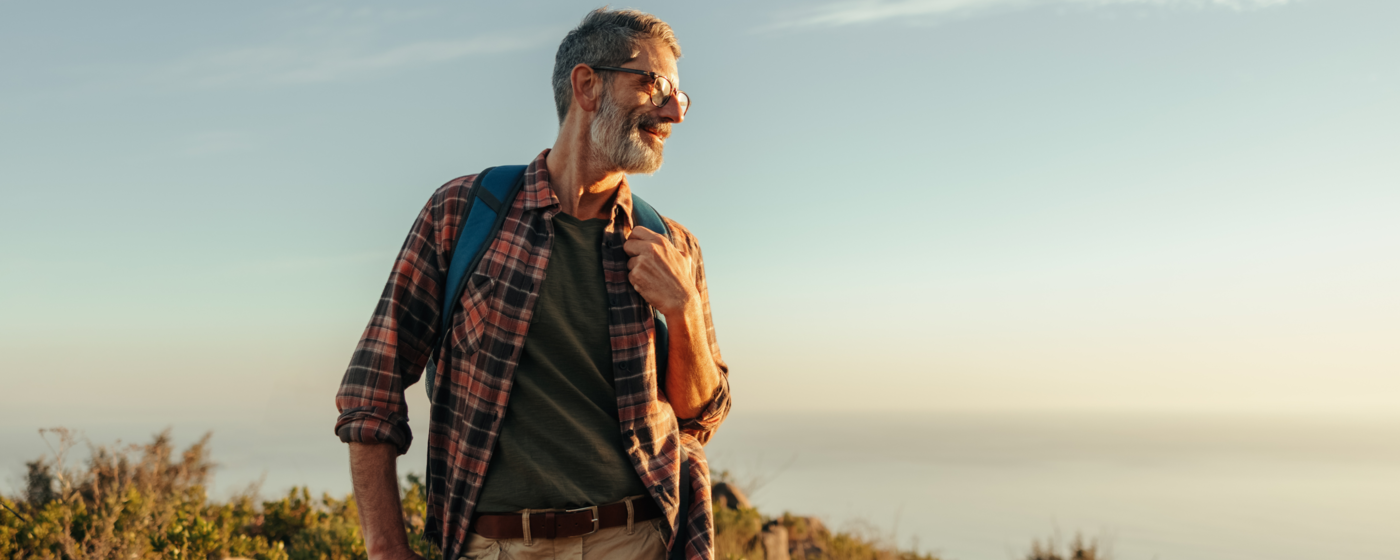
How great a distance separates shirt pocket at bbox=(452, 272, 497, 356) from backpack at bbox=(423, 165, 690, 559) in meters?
0.02

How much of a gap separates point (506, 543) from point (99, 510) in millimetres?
4784

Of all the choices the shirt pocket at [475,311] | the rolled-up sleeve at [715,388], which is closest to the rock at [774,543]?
the rolled-up sleeve at [715,388]

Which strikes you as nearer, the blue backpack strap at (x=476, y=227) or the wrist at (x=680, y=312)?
the blue backpack strap at (x=476, y=227)

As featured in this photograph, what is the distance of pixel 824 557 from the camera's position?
878 cm

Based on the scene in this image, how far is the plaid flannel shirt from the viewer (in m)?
2.13

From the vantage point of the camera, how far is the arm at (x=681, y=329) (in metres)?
2.49

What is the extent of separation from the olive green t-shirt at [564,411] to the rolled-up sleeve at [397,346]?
259mm

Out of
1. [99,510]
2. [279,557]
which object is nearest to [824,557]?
[279,557]

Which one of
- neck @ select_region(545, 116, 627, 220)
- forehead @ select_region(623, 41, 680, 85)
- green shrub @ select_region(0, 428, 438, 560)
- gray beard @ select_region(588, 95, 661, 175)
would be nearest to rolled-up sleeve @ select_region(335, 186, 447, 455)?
neck @ select_region(545, 116, 627, 220)

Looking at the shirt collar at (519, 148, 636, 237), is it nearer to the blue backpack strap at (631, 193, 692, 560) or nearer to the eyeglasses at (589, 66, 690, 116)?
the blue backpack strap at (631, 193, 692, 560)

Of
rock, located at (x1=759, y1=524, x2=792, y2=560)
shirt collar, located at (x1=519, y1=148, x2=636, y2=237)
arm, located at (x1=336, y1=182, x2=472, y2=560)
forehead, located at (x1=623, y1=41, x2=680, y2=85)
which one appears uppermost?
forehead, located at (x1=623, y1=41, x2=680, y2=85)

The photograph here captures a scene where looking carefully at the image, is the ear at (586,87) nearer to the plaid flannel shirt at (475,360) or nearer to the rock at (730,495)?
the plaid flannel shirt at (475,360)

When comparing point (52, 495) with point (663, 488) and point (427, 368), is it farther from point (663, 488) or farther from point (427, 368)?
point (663, 488)

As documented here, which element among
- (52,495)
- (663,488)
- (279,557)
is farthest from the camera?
(52,495)
